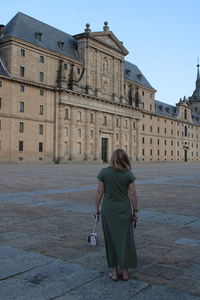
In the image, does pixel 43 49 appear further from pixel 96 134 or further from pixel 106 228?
pixel 106 228

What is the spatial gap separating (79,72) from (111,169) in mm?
57366

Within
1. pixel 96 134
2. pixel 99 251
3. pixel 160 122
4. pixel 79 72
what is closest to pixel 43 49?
pixel 79 72

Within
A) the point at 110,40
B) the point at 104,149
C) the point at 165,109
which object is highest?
the point at 110,40

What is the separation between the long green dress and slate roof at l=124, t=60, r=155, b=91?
234 feet

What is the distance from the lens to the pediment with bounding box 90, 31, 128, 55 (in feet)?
198

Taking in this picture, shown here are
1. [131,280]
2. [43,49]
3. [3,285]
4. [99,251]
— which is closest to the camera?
[3,285]

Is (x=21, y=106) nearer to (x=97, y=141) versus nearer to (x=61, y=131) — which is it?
(x=61, y=131)

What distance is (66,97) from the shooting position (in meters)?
55.2

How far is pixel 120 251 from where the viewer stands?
13.8ft

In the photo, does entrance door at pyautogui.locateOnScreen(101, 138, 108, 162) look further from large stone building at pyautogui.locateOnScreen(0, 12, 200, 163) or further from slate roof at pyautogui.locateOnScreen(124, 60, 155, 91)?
slate roof at pyautogui.locateOnScreen(124, 60, 155, 91)

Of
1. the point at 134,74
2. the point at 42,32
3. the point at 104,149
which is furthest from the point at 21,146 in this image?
the point at 134,74

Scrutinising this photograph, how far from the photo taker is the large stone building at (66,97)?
4847 cm

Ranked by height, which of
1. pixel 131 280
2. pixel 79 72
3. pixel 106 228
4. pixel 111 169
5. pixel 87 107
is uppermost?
pixel 79 72

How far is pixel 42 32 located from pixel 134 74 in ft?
94.9
